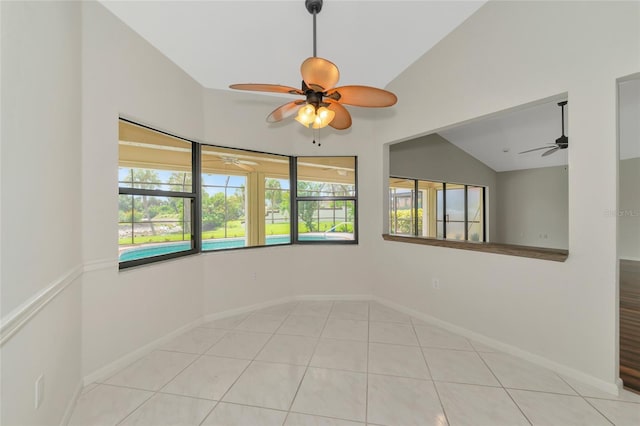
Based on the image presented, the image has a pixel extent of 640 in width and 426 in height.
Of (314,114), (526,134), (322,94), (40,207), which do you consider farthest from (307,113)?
(526,134)

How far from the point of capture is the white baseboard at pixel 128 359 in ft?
6.53

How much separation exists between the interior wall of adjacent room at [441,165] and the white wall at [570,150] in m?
2.04

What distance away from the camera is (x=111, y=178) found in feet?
6.97

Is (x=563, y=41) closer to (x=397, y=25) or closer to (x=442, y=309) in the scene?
(x=397, y=25)

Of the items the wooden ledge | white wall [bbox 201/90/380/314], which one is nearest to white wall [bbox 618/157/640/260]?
the wooden ledge

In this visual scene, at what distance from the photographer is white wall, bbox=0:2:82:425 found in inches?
41.1

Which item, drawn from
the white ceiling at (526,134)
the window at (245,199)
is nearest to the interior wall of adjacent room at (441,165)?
the white ceiling at (526,134)

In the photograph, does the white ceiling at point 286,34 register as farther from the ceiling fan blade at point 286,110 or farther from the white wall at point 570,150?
the ceiling fan blade at point 286,110

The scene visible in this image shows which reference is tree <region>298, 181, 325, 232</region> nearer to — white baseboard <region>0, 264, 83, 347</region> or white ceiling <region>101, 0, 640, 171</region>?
white ceiling <region>101, 0, 640, 171</region>

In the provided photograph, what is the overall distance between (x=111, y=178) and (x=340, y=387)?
2.44m

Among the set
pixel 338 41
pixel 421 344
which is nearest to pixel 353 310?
pixel 421 344

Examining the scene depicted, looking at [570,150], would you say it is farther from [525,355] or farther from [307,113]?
[307,113]

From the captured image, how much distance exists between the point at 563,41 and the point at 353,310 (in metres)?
3.28

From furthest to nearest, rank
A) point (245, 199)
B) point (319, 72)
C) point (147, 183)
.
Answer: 1. point (245, 199)
2. point (147, 183)
3. point (319, 72)
